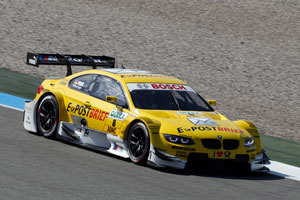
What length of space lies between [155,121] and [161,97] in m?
0.98

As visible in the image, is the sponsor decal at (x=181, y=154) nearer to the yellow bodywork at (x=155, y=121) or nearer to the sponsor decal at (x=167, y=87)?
the yellow bodywork at (x=155, y=121)

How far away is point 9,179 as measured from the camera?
756 cm

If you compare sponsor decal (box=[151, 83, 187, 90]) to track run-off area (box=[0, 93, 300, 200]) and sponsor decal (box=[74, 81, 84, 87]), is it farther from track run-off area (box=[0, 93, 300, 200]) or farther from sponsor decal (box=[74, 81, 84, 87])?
track run-off area (box=[0, 93, 300, 200])

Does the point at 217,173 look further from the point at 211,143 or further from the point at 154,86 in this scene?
the point at 154,86

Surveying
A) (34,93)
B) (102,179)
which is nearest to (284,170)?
(102,179)

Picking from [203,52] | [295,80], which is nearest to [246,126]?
[295,80]

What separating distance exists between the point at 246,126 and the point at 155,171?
1.79 metres

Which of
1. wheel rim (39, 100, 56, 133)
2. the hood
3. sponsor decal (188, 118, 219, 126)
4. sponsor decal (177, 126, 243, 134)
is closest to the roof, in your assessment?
the hood

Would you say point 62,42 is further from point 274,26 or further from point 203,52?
point 274,26

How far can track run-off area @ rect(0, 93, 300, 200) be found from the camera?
7361 mm

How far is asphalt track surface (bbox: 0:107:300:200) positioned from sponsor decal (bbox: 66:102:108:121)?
0.55m

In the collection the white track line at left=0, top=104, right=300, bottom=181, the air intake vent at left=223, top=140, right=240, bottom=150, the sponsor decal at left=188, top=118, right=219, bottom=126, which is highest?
→ the sponsor decal at left=188, top=118, right=219, bottom=126

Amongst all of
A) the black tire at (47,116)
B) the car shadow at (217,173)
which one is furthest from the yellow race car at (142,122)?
the car shadow at (217,173)

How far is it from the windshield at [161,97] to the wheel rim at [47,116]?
1511 mm
